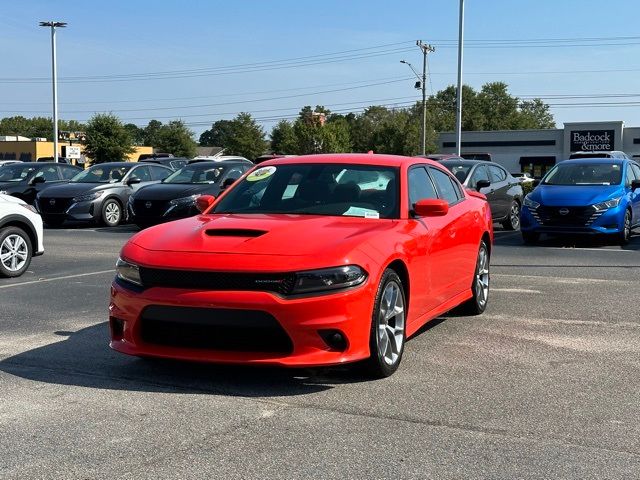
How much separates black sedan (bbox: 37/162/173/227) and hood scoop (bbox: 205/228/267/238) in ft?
44.2

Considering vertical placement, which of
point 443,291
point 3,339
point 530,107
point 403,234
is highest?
point 530,107

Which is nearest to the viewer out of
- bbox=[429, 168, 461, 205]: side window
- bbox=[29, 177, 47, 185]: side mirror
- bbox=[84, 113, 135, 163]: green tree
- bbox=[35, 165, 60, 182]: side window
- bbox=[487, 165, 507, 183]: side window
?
bbox=[429, 168, 461, 205]: side window

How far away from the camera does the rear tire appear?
47.1 feet

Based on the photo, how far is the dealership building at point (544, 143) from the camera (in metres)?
67.9

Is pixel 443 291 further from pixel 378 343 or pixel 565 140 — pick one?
pixel 565 140

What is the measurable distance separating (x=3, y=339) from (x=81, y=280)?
11.0ft

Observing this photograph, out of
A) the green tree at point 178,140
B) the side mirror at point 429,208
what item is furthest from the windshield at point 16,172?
the green tree at point 178,140

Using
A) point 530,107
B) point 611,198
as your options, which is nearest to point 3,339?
point 611,198

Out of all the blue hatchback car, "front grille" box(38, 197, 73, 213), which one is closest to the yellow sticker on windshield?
the blue hatchback car

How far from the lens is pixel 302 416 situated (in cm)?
449

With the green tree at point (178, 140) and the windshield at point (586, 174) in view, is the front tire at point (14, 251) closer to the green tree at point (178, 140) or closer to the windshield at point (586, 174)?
the windshield at point (586, 174)

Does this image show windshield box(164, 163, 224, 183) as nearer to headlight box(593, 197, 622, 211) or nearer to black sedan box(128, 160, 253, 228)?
black sedan box(128, 160, 253, 228)

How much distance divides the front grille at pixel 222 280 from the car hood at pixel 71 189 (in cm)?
1416

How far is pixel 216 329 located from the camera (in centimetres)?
487
